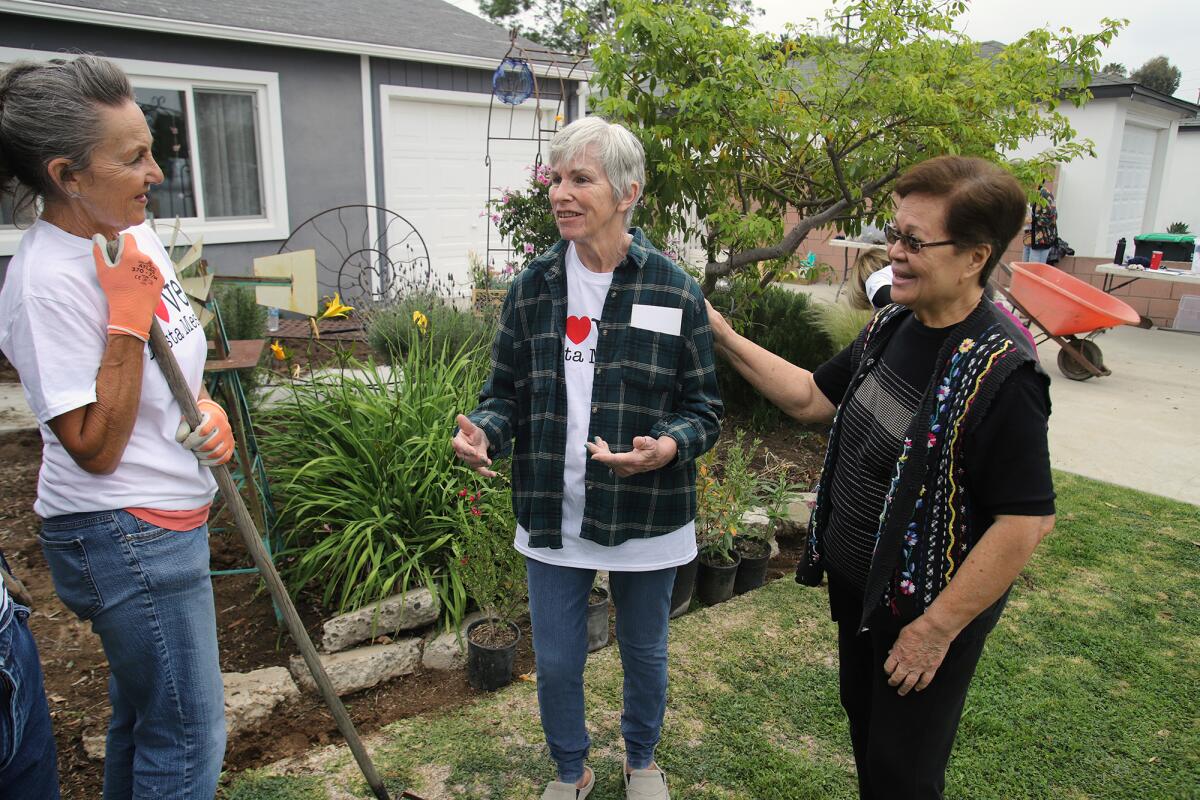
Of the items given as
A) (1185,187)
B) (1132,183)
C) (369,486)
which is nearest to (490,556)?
(369,486)

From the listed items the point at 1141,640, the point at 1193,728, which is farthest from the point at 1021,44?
the point at 1193,728

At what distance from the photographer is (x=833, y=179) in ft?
17.4

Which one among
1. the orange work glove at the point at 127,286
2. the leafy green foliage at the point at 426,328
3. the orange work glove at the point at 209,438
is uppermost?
the orange work glove at the point at 127,286

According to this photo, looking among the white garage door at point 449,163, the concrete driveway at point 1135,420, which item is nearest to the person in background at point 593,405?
the concrete driveway at point 1135,420

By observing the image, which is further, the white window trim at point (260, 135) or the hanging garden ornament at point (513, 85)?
the hanging garden ornament at point (513, 85)

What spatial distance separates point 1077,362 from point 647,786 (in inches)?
299

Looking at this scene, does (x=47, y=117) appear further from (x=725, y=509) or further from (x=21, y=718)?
(x=725, y=509)

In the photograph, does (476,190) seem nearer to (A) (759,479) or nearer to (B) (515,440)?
(A) (759,479)

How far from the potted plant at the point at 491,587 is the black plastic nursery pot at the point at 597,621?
11.9 inches

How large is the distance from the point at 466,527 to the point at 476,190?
7.79 metres

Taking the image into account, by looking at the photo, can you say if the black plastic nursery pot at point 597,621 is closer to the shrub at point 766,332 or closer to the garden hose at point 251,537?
the garden hose at point 251,537

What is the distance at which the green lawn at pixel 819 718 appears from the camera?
8.36 ft

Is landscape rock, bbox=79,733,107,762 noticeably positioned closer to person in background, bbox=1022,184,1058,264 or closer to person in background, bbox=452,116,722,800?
person in background, bbox=452,116,722,800

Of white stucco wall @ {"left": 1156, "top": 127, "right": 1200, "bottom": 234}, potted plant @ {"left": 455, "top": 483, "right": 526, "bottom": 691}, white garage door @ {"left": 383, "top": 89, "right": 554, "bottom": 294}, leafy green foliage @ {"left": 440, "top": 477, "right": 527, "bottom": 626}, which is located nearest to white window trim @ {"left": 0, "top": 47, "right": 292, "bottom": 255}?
white garage door @ {"left": 383, "top": 89, "right": 554, "bottom": 294}
